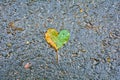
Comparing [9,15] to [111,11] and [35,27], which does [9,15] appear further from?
[111,11]

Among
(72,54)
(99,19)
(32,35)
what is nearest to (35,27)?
(32,35)

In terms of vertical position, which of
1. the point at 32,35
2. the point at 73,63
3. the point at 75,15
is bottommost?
the point at 73,63

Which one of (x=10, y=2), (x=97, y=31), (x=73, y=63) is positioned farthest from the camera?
(x=10, y=2)

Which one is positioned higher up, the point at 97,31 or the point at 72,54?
the point at 97,31
